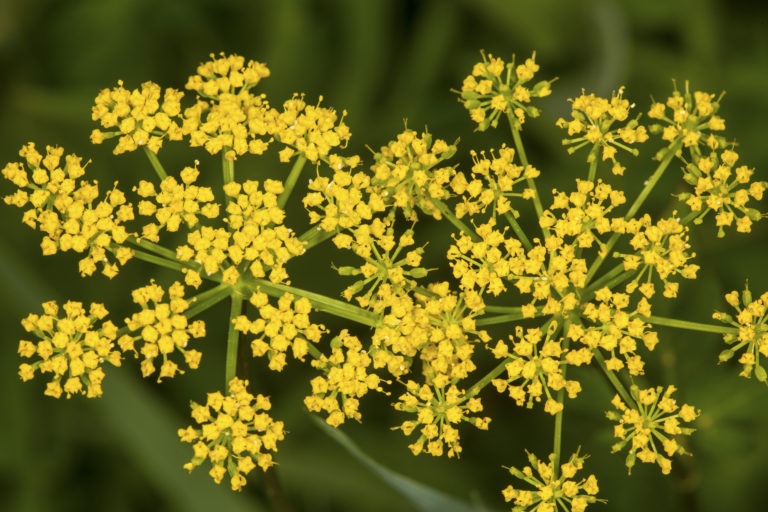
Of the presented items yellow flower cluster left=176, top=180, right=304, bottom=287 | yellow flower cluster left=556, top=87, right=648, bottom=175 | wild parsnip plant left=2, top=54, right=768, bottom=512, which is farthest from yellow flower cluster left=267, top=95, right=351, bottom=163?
yellow flower cluster left=556, top=87, right=648, bottom=175

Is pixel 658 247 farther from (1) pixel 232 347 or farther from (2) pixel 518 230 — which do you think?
(1) pixel 232 347

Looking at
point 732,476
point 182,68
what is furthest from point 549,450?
point 182,68

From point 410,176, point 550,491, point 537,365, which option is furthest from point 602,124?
point 550,491

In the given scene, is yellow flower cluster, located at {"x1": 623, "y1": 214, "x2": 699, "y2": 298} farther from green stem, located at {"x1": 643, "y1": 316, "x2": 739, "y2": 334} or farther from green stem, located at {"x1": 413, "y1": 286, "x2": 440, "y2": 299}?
green stem, located at {"x1": 413, "y1": 286, "x2": 440, "y2": 299}

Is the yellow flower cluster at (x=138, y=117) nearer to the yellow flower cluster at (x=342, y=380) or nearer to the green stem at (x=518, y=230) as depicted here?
the yellow flower cluster at (x=342, y=380)

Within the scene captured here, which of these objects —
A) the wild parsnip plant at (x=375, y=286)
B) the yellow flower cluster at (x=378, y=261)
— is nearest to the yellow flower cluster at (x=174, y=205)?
the wild parsnip plant at (x=375, y=286)

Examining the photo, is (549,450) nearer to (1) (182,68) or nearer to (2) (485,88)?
(2) (485,88)

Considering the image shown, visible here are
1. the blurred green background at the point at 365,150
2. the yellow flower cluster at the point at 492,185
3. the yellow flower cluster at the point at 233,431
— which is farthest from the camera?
the blurred green background at the point at 365,150
